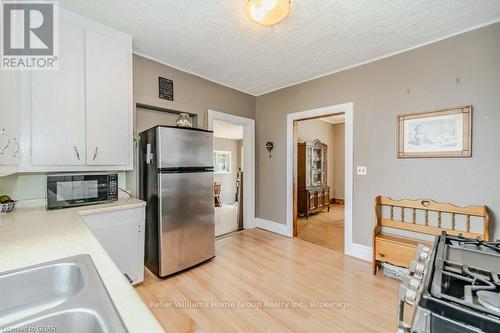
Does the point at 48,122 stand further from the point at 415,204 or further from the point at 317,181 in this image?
the point at 317,181

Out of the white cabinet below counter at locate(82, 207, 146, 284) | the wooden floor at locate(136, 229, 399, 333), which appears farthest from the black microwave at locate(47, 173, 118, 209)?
the wooden floor at locate(136, 229, 399, 333)

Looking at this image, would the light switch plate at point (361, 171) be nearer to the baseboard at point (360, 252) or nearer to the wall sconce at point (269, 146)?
the baseboard at point (360, 252)

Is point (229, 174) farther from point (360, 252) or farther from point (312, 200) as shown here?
point (360, 252)

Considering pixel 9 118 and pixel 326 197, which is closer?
pixel 9 118

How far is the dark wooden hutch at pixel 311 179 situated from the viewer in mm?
4812

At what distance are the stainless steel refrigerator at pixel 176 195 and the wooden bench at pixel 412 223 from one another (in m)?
2.04

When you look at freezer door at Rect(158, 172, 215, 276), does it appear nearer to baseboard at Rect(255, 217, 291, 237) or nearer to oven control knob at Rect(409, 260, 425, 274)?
baseboard at Rect(255, 217, 291, 237)

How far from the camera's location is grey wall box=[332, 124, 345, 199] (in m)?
6.52

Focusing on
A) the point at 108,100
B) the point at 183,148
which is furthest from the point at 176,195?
the point at 108,100

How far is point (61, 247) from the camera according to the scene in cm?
95

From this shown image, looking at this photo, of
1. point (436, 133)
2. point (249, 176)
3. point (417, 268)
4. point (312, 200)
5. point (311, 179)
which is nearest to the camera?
point (417, 268)

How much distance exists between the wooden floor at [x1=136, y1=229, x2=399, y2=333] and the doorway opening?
0.96 m

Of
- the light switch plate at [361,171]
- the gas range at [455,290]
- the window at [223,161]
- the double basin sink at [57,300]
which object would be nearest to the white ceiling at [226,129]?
the window at [223,161]

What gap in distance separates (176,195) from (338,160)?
574cm
